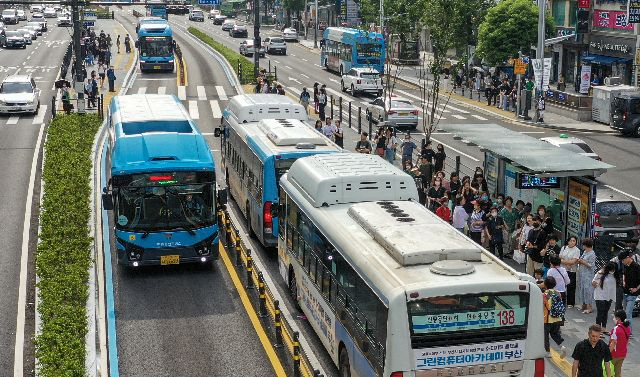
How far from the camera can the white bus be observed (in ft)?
43.6

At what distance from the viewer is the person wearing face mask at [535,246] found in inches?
858

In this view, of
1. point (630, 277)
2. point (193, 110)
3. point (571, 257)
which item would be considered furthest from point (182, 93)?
point (630, 277)

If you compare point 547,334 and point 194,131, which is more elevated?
point 194,131

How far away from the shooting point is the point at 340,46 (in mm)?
72438

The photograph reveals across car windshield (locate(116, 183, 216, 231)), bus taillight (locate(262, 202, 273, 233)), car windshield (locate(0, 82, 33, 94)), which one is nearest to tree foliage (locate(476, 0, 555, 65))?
car windshield (locate(0, 82, 33, 94))

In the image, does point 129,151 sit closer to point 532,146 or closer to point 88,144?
point 532,146

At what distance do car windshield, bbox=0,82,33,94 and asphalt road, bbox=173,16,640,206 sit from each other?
53.9 ft

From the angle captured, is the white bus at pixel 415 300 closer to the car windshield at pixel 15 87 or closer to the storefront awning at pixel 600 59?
the car windshield at pixel 15 87

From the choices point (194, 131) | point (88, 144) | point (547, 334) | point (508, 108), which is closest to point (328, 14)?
point (508, 108)

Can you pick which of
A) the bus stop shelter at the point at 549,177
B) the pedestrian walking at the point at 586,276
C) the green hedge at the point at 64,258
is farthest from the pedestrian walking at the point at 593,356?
the bus stop shelter at the point at 549,177

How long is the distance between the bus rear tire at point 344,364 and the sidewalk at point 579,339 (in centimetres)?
368

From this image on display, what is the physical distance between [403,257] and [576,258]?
7.37 m

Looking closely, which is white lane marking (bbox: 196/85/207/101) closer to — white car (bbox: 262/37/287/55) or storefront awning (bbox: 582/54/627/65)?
storefront awning (bbox: 582/54/627/65)

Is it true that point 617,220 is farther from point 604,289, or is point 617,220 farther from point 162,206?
point 162,206
